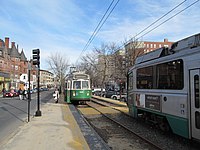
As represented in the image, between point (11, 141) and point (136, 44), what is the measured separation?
41.5 metres

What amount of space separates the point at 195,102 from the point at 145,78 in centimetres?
438

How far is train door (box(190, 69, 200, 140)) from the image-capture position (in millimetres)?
7520

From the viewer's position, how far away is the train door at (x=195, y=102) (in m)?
7.52

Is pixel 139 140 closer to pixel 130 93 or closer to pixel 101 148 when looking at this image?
pixel 101 148

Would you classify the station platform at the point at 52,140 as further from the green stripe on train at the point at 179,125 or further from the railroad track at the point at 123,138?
the green stripe on train at the point at 179,125

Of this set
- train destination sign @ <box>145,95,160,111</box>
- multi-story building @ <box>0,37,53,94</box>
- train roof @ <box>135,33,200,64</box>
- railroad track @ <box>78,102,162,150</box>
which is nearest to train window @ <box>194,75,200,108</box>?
train roof @ <box>135,33,200,64</box>

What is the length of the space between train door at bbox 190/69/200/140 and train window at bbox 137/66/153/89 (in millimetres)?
3310

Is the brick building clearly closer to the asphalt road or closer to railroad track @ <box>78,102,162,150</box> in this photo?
the asphalt road

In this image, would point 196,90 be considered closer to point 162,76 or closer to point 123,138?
point 162,76

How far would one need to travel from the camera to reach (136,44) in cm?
4844

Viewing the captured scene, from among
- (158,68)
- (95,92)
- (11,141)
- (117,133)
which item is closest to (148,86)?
(158,68)

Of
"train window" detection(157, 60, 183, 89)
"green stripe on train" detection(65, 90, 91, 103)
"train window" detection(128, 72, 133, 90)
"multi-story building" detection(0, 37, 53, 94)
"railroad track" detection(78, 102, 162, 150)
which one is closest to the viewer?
"train window" detection(157, 60, 183, 89)

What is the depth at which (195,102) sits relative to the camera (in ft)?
25.0

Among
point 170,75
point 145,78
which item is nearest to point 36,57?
point 145,78
